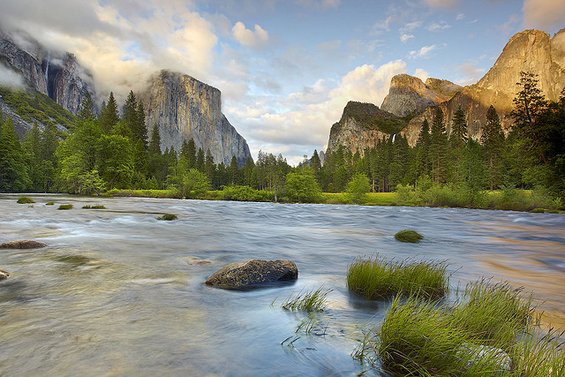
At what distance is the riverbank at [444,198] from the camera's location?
144 ft

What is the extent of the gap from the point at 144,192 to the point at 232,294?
6691 centimetres

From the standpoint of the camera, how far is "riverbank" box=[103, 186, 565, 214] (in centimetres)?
4391

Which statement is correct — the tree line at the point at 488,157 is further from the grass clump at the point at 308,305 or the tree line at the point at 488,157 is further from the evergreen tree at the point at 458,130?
the grass clump at the point at 308,305

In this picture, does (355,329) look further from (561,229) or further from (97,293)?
(561,229)

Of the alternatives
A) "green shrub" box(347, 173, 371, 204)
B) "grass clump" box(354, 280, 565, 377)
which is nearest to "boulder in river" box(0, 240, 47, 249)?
"grass clump" box(354, 280, 565, 377)

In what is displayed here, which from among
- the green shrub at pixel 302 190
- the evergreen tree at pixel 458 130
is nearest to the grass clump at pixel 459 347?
the green shrub at pixel 302 190

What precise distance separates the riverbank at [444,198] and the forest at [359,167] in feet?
0.65

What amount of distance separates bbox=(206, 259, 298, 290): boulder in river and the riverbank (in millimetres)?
39088

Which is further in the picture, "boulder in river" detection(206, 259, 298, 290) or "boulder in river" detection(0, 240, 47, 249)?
"boulder in river" detection(0, 240, 47, 249)

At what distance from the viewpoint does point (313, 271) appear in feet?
32.7

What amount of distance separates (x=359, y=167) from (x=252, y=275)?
115 m

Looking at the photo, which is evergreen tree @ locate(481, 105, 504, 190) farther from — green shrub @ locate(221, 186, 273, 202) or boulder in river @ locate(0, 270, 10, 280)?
boulder in river @ locate(0, 270, 10, 280)

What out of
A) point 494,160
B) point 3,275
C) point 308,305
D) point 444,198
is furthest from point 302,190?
point 308,305

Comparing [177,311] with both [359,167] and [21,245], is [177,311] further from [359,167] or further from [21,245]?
[359,167]
